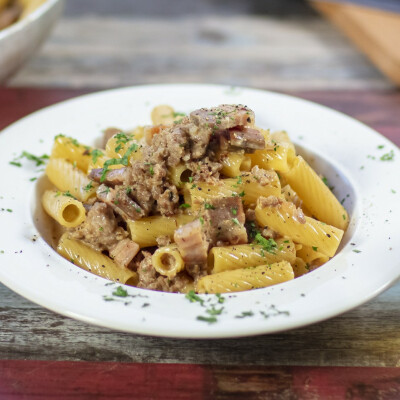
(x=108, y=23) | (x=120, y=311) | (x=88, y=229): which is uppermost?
(x=120, y=311)

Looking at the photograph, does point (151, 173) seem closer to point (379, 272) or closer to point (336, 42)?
point (379, 272)

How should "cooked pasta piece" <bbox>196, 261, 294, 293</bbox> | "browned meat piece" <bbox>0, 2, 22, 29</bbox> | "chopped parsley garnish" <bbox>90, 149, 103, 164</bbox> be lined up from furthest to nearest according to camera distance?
"browned meat piece" <bbox>0, 2, 22, 29</bbox>
"chopped parsley garnish" <bbox>90, 149, 103, 164</bbox>
"cooked pasta piece" <bbox>196, 261, 294, 293</bbox>

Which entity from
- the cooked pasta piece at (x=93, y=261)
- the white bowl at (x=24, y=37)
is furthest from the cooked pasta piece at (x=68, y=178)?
the white bowl at (x=24, y=37)

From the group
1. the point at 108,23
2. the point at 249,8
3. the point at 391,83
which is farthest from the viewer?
the point at 249,8

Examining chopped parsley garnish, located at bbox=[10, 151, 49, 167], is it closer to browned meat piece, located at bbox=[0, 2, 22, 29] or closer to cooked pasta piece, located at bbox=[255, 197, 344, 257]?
cooked pasta piece, located at bbox=[255, 197, 344, 257]

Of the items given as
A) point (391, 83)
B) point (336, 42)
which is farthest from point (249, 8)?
point (391, 83)

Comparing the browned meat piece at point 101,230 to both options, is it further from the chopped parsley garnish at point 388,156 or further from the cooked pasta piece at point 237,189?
the chopped parsley garnish at point 388,156

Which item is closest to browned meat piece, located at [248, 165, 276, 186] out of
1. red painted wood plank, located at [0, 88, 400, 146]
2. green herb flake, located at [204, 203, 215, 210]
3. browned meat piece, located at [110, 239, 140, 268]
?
green herb flake, located at [204, 203, 215, 210]
